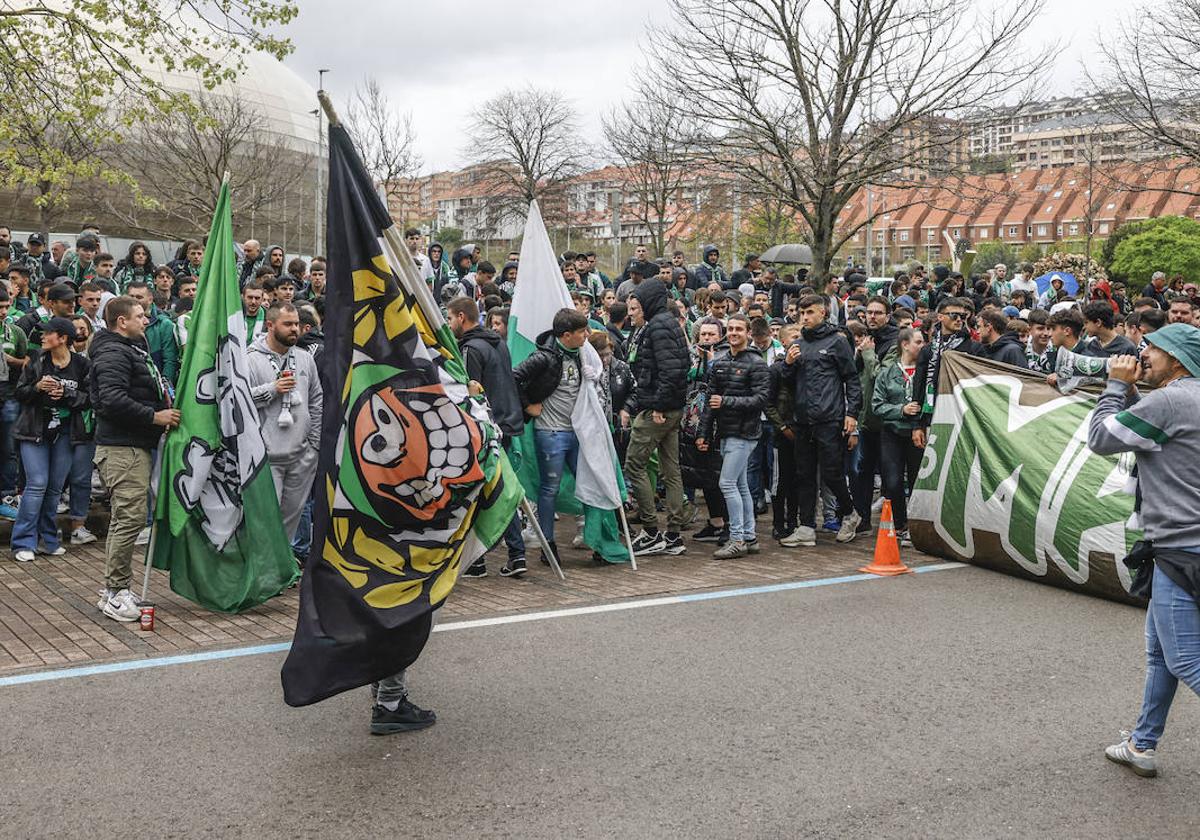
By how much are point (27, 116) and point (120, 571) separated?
22.3 feet

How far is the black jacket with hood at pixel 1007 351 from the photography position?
32.3 feet

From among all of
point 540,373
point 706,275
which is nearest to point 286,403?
point 540,373

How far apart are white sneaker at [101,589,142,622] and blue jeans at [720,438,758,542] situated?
451cm

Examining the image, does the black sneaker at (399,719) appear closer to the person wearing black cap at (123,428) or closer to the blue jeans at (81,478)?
the person wearing black cap at (123,428)

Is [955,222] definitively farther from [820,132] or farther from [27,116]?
[27,116]

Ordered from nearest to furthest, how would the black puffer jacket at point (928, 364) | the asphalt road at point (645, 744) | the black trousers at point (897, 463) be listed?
the asphalt road at point (645, 744), the black puffer jacket at point (928, 364), the black trousers at point (897, 463)

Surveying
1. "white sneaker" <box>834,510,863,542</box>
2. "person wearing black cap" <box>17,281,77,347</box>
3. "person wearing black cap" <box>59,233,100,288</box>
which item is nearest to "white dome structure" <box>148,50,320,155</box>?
"person wearing black cap" <box>59,233,100,288</box>

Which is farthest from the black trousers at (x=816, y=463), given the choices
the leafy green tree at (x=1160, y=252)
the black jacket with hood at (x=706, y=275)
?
the leafy green tree at (x=1160, y=252)

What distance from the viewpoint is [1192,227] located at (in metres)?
50.3

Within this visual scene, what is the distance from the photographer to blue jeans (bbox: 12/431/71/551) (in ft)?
30.0

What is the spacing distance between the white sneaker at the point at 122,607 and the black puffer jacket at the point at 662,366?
4.21 m

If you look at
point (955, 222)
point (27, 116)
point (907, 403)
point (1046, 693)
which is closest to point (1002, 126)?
point (907, 403)

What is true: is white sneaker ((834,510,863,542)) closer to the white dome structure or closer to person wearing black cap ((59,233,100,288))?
person wearing black cap ((59,233,100,288))

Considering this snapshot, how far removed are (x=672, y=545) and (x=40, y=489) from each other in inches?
199
